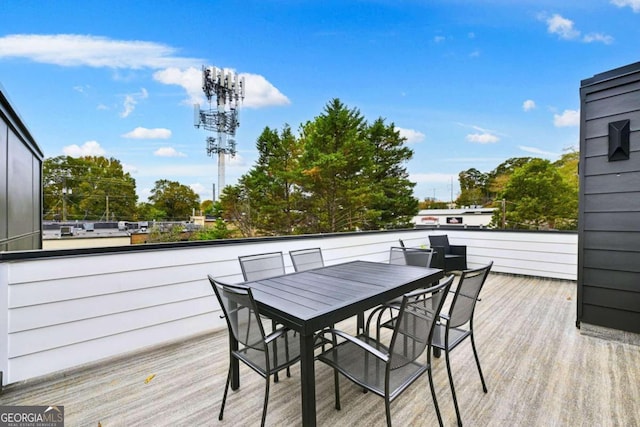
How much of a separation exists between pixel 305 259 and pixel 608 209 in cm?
314

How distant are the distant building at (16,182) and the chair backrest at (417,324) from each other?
320cm

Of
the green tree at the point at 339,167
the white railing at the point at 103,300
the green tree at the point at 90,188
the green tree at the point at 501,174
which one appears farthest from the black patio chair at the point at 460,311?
the green tree at the point at 501,174

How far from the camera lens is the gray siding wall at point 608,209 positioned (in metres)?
2.64

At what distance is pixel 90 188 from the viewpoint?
18.0 metres

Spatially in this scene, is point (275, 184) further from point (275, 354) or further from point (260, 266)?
point (275, 354)

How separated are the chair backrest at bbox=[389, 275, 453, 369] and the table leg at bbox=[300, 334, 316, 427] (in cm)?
39

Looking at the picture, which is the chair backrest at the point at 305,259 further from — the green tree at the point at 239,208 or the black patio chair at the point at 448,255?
the green tree at the point at 239,208

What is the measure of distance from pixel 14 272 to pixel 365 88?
11.8 metres

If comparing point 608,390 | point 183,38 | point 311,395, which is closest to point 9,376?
point 311,395

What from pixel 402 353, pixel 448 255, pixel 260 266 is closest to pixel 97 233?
pixel 260 266

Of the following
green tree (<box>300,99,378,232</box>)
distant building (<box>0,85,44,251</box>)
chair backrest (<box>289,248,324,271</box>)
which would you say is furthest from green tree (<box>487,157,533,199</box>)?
distant building (<box>0,85,44,251</box>)

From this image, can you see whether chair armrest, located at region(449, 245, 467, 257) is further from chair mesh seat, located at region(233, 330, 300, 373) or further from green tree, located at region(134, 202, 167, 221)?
green tree, located at region(134, 202, 167, 221)

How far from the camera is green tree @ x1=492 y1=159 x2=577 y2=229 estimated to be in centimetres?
1528

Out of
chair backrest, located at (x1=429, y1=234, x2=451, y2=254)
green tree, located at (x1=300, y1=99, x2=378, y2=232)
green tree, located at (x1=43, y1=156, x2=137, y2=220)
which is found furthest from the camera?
green tree, located at (x1=43, y1=156, x2=137, y2=220)
